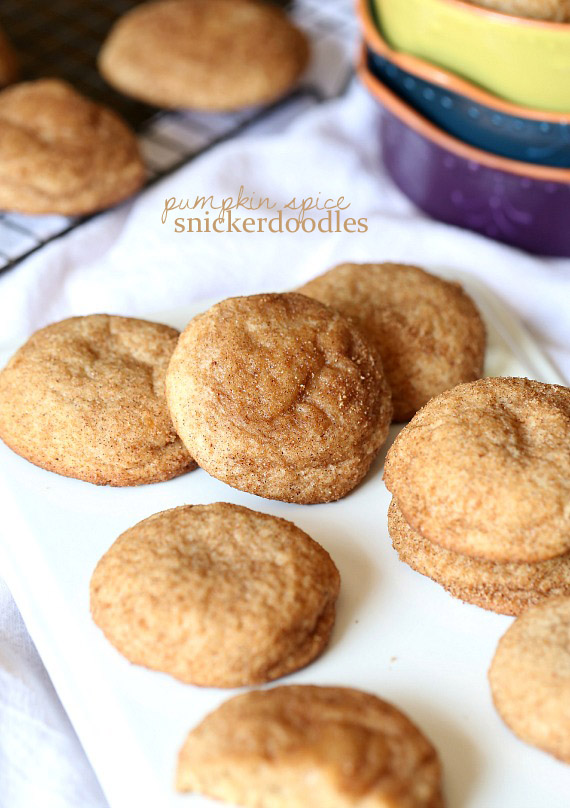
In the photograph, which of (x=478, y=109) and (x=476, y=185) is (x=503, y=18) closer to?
(x=478, y=109)

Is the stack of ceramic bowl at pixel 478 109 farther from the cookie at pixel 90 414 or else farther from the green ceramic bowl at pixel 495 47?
the cookie at pixel 90 414

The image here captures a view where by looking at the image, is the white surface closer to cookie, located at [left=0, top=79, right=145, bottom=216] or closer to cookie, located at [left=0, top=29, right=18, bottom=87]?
cookie, located at [left=0, top=79, right=145, bottom=216]

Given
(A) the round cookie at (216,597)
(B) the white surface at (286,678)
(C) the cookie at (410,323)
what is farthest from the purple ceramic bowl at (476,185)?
(A) the round cookie at (216,597)

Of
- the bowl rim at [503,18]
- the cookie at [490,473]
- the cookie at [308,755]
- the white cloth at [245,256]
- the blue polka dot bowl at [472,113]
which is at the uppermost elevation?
the bowl rim at [503,18]

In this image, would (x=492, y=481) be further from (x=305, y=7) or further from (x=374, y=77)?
(x=305, y=7)

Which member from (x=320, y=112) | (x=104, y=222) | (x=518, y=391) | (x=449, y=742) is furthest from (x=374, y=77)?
(x=449, y=742)

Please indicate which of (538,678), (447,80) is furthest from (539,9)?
(538,678)
